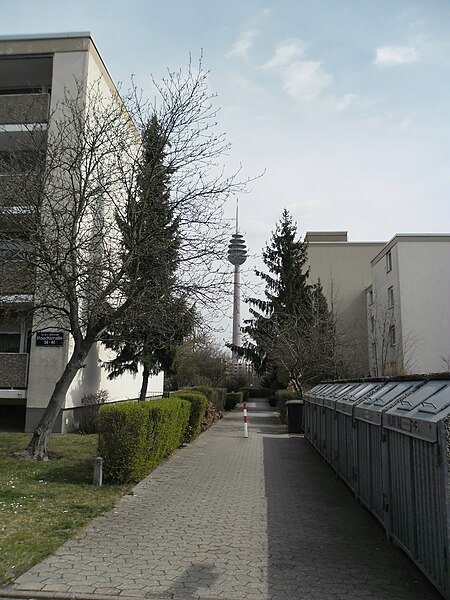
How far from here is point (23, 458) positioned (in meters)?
11.2

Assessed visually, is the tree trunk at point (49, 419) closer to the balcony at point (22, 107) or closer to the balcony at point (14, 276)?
the balcony at point (14, 276)

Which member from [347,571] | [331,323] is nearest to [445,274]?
[331,323]

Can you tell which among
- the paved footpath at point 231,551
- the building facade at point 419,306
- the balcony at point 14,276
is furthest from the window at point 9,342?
the building facade at point 419,306

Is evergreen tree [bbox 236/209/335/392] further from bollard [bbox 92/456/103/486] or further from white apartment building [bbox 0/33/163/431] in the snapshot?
bollard [bbox 92/456/103/486]

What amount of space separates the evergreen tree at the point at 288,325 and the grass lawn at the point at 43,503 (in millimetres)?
13707

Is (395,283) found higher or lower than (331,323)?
higher

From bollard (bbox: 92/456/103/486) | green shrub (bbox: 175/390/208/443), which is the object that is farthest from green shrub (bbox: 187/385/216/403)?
bollard (bbox: 92/456/103/486)

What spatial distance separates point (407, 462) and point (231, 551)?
2.08 meters

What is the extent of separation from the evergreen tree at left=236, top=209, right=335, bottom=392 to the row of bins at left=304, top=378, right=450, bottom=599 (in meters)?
15.9

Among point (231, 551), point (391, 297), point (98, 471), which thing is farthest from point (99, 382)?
point (391, 297)

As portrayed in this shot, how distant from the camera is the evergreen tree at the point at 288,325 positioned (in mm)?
24375

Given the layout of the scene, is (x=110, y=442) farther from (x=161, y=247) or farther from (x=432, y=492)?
→ (x=432, y=492)

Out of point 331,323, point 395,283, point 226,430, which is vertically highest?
point 395,283

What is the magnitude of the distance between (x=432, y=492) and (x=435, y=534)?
31cm
